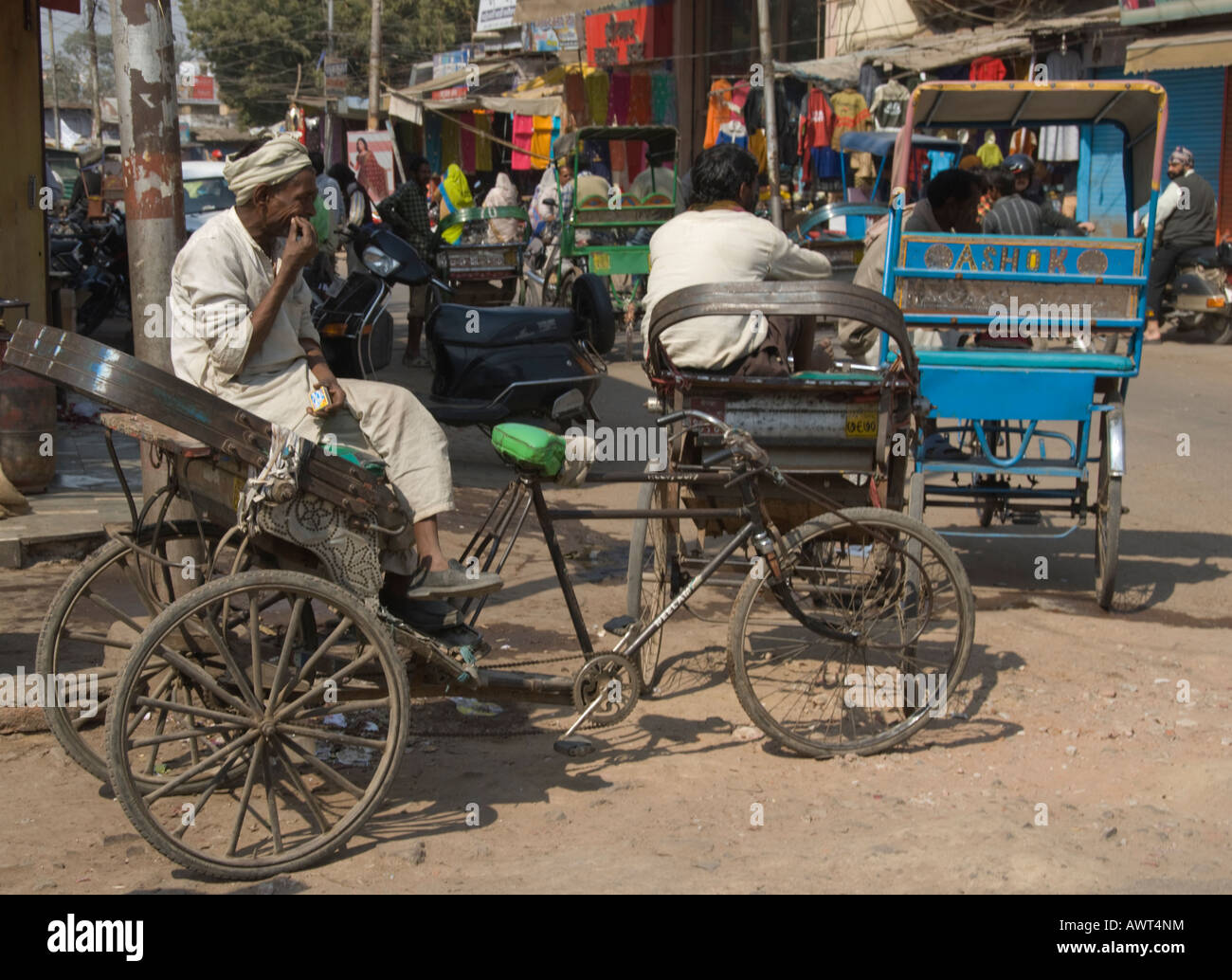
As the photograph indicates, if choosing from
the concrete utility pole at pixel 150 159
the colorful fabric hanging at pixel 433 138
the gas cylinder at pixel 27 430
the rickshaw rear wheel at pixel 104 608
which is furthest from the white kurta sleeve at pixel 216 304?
the colorful fabric hanging at pixel 433 138

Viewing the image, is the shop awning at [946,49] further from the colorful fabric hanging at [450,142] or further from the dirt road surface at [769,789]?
the dirt road surface at [769,789]

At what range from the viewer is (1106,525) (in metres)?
5.36

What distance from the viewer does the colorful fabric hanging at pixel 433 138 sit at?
2785 centimetres

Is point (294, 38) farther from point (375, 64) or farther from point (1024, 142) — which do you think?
point (1024, 142)

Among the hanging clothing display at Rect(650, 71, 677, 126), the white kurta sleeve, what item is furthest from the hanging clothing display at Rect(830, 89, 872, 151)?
the white kurta sleeve

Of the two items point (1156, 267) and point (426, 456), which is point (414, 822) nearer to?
point (426, 456)

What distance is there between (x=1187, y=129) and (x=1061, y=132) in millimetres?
1711

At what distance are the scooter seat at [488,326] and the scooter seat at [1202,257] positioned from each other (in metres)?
8.72

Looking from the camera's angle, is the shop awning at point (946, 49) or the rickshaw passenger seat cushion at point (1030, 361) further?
the shop awning at point (946, 49)

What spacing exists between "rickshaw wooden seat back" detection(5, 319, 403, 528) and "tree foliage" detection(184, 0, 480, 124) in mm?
44448

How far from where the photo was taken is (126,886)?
308 centimetres

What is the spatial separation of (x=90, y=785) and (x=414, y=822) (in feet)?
3.27

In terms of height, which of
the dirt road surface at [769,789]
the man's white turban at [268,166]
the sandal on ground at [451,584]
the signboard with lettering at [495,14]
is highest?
the signboard with lettering at [495,14]

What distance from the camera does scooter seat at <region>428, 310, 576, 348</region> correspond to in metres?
7.98
